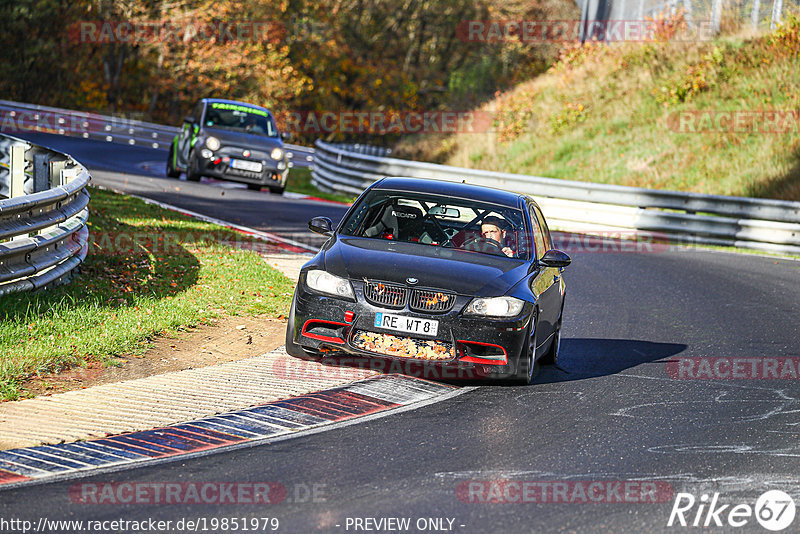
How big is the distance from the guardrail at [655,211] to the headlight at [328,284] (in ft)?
48.0

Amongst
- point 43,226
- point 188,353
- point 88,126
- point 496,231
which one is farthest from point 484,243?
point 88,126

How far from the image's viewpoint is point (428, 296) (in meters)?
7.89

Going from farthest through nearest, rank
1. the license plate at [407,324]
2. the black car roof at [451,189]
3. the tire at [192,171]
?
1. the tire at [192,171]
2. the black car roof at [451,189]
3. the license plate at [407,324]

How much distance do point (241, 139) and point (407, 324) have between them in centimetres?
1607

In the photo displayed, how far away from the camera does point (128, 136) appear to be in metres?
39.2

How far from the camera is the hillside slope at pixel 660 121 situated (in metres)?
29.0

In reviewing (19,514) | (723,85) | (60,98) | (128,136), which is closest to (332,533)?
(19,514)

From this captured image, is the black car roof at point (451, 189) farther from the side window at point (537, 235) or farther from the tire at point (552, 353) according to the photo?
the tire at point (552, 353)

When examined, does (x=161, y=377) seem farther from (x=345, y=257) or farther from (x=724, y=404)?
(x=724, y=404)

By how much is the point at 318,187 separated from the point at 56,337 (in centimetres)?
2216

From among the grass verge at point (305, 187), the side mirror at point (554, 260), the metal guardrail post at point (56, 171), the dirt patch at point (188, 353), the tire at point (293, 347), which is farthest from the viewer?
the grass verge at point (305, 187)

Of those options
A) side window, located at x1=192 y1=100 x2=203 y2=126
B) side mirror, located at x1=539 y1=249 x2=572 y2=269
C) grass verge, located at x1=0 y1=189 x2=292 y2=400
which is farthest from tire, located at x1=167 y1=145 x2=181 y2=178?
Result: side mirror, located at x1=539 y1=249 x2=572 y2=269

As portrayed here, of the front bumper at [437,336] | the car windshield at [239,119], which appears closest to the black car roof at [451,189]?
the front bumper at [437,336]

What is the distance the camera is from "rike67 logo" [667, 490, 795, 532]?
208 inches
